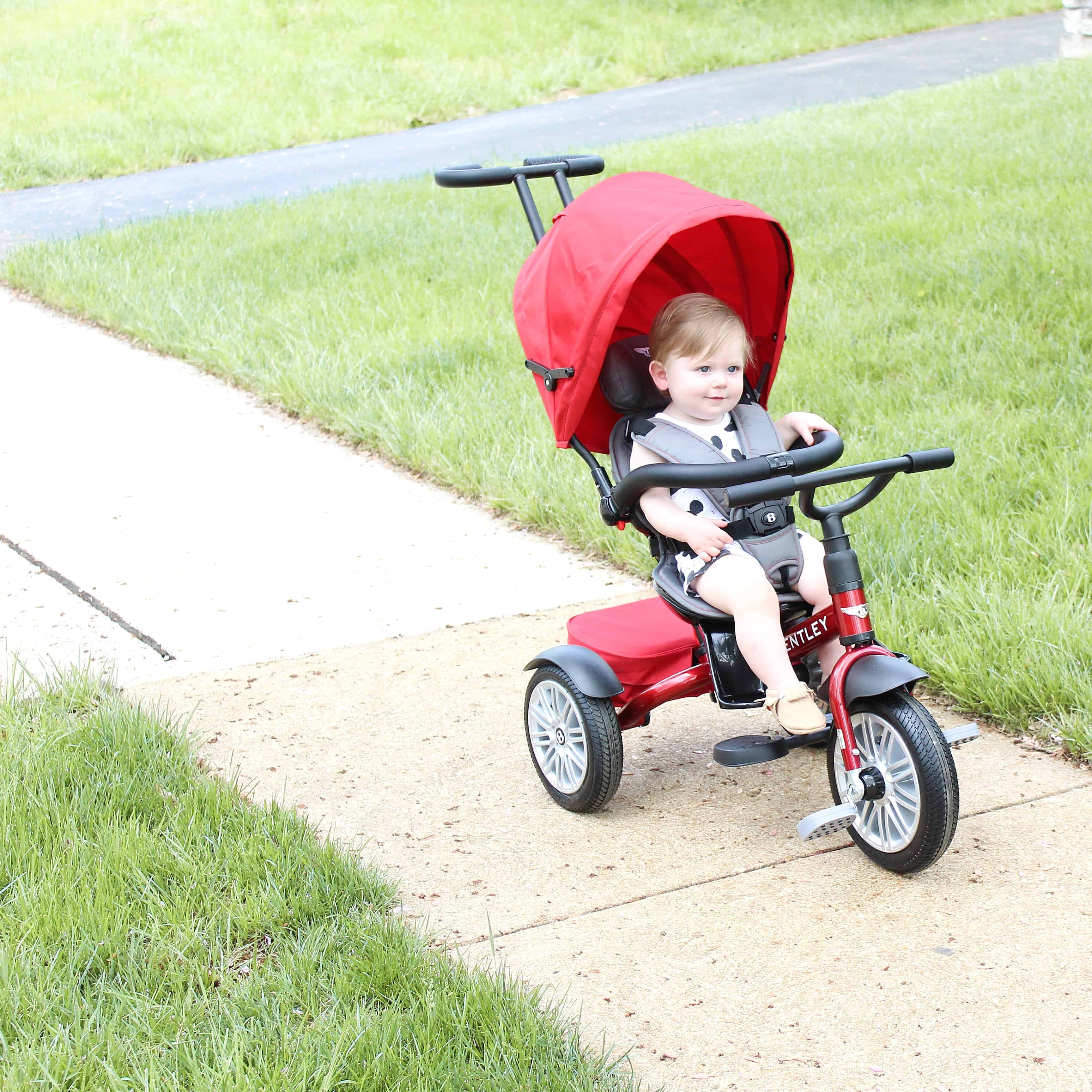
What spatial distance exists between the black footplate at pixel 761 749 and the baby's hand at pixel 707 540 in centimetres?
44

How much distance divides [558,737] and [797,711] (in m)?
0.69

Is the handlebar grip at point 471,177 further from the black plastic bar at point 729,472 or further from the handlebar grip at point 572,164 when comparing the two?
the black plastic bar at point 729,472

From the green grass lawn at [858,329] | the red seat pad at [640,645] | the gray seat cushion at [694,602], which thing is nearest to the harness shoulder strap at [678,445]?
the gray seat cushion at [694,602]

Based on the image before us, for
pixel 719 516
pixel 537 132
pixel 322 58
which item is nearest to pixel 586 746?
pixel 719 516

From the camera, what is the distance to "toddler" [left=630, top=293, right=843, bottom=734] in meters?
2.95

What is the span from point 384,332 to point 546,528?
2.65m

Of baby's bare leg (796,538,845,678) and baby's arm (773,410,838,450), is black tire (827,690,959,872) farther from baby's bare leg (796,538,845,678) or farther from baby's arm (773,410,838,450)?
baby's arm (773,410,838,450)

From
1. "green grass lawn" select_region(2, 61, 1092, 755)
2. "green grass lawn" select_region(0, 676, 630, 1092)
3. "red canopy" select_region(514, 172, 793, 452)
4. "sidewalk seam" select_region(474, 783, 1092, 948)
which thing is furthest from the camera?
"green grass lawn" select_region(2, 61, 1092, 755)

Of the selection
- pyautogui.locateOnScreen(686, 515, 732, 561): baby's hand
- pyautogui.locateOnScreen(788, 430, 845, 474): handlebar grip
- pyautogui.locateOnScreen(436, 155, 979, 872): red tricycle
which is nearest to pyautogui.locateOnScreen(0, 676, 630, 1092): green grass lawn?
pyautogui.locateOnScreen(436, 155, 979, 872): red tricycle

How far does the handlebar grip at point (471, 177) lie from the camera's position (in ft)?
11.8

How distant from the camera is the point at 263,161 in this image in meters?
14.9

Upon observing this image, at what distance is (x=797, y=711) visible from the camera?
290 cm

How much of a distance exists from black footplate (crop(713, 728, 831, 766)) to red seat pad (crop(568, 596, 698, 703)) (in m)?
0.25

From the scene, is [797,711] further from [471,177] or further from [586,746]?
[471,177]
